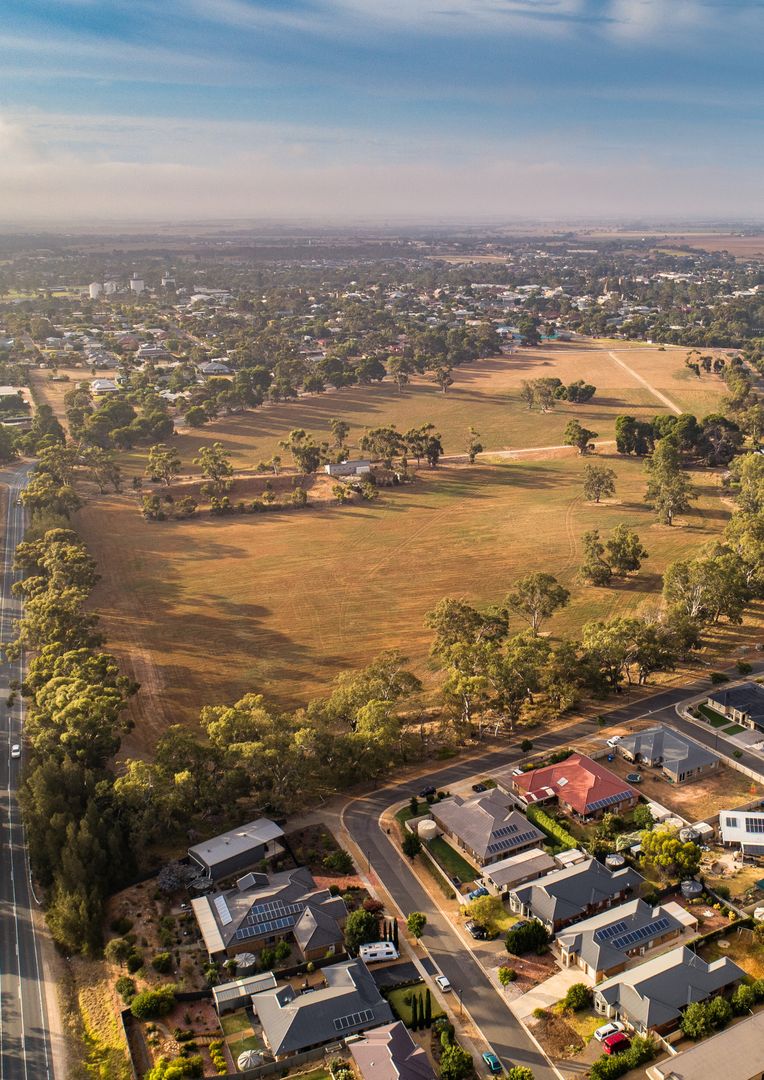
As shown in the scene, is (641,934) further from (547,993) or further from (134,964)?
(134,964)

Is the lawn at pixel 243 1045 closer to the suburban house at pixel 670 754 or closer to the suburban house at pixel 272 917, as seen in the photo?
the suburban house at pixel 272 917

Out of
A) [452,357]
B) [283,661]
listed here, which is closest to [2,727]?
[283,661]

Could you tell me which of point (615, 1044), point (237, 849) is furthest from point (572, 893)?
point (237, 849)

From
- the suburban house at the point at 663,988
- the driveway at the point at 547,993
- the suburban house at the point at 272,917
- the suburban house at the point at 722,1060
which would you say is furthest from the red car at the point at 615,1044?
the suburban house at the point at 272,917

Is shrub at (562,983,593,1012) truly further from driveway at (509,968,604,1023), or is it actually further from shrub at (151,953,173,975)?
shrub at (151,953,173,975)

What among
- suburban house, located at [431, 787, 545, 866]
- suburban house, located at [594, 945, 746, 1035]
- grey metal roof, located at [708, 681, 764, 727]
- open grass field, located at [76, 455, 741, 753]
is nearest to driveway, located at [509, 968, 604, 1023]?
suburban house, located at [594, 945, 746, 1035]

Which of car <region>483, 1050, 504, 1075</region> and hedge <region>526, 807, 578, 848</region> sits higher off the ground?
hedge <region>526, 807, 578, 848</region>
